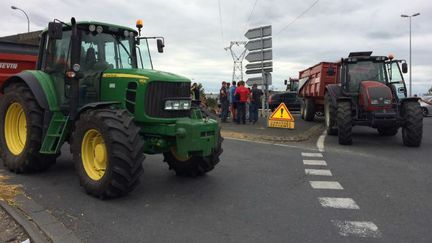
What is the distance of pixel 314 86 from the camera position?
18766mm

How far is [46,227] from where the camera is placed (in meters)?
4.61

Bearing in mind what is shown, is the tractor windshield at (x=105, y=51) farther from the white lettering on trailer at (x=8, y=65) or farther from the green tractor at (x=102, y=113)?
the white lettering on trailer at (x=8, y=65)

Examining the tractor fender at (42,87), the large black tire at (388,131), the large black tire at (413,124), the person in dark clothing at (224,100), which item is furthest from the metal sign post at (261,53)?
the tractor fender at (42,87)

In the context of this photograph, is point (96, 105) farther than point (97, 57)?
No

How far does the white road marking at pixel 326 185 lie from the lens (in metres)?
6.85

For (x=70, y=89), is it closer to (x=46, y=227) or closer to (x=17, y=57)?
(x=46, y=227)

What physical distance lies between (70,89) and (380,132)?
11082mm

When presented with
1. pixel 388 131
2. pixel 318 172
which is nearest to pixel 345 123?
pixel 388 131

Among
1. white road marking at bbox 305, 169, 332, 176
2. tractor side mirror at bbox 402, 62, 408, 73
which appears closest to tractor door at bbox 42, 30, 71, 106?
white road marking at bbox 305, 169, 332, 176

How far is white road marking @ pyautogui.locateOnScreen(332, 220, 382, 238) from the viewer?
473 centimetres

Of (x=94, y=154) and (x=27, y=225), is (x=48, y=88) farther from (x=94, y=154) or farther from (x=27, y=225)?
(x=27, y=225)

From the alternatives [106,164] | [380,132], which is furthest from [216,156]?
[380,132]

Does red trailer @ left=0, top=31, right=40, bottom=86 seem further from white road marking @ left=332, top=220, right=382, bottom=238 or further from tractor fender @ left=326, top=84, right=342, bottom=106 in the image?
tractor fender @ left=326, top=84, right=342, bottom=106

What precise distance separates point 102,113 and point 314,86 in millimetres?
14302
